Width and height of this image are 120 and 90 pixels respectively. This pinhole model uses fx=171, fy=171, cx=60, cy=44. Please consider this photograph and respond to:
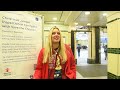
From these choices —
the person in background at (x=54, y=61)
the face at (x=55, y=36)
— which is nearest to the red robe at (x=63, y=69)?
the person in background at (x=54, y=61)

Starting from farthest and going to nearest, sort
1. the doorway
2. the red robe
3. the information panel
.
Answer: the doorway < the red robe < the information panel

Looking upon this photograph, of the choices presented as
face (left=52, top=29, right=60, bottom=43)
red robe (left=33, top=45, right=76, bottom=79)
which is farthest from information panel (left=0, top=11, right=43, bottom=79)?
face (left=52, top=29, right=60, bottom=43)

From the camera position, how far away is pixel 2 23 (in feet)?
6.34

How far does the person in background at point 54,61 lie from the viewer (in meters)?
2.15

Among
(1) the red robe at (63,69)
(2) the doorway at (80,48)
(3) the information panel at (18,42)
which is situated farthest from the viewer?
(2) the doorway at (80,48)

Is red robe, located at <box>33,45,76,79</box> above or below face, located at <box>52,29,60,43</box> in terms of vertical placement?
below

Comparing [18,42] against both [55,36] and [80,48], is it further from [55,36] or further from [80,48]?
[80,48]

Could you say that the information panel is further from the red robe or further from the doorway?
the doorway

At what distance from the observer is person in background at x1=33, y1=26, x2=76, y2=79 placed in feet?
7.06

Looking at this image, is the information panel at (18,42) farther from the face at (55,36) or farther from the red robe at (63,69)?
the face at (55,36)

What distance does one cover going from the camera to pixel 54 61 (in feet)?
7.15

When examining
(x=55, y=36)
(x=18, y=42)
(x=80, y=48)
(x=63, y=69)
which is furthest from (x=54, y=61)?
(x=80, y=48)

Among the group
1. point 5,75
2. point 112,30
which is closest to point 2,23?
point 5,75
